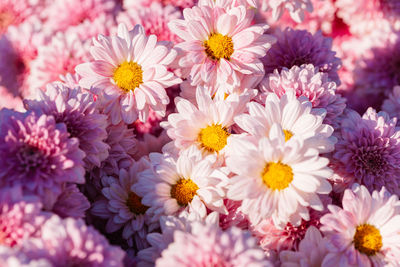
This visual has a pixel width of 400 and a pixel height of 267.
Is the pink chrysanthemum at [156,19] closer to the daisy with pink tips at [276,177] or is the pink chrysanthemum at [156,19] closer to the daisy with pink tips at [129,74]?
the daisy with pink tips at [129,74]

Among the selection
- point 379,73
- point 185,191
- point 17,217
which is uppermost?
point 17,217

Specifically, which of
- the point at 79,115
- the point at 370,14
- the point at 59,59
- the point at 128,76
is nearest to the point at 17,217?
the point at 79,115

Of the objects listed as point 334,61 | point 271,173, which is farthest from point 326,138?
point 334,61

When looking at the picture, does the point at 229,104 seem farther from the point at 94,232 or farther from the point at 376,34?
the point at 376,34

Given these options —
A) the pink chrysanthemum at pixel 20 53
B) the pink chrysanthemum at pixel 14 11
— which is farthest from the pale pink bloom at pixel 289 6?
the pink chrysanthemum at pixel 14 11

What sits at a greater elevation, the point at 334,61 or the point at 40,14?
the point at 40,14

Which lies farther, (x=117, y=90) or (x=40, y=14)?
(x=40, y=14)

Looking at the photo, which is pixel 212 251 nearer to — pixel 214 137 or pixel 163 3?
pixel 214 137
